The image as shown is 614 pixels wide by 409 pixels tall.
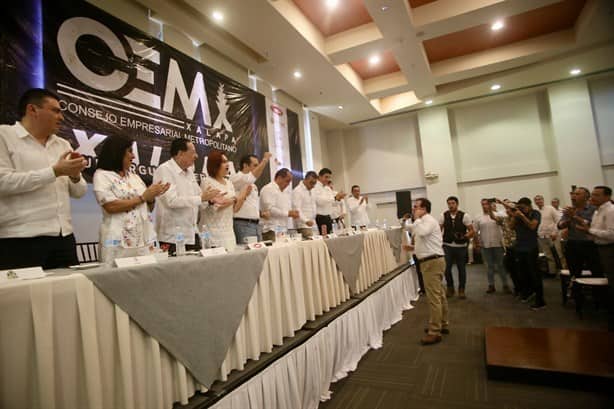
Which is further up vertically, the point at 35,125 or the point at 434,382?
the point at 35,125

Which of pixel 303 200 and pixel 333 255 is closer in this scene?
pixel 333 255

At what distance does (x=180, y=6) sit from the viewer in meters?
3.87

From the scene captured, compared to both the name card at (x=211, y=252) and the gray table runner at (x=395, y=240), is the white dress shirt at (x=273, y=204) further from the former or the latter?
the gray table runner at (x=395, y=240)

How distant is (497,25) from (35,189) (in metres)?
6.56

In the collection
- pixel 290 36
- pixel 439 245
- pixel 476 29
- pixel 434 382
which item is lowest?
pixel 434 382

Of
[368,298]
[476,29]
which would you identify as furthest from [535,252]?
[476,29]

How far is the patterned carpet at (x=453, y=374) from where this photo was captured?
1854 millimetres

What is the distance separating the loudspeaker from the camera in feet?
26.4

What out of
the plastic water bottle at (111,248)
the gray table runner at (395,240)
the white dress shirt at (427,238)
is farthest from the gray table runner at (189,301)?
the gray table runner at (395,240)

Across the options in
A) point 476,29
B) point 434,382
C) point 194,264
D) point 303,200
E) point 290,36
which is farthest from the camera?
point 476,29

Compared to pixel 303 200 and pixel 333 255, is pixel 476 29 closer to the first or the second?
pixel 303 200

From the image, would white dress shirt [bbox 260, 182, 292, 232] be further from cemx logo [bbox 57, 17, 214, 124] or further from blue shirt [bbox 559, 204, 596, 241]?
blue shirt [bbox 559, 204, 596, 241]

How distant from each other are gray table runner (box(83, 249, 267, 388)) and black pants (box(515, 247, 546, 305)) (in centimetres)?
362

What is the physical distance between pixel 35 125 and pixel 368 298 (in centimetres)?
262
